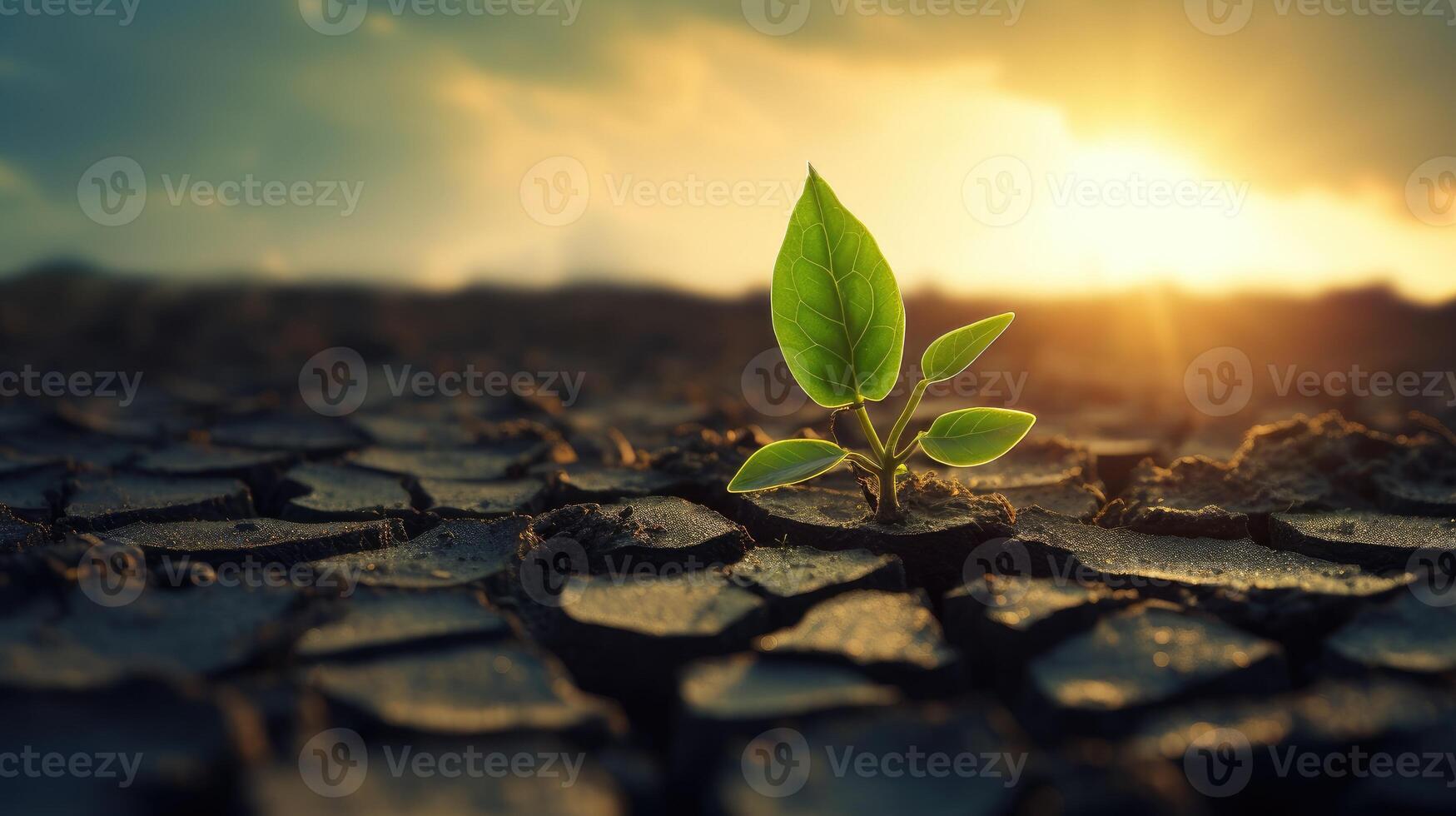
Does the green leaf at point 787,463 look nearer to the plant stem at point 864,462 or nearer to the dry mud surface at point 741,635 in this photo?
the plant stem at point 864,462

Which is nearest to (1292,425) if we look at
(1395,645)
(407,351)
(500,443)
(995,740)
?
(1395,645)

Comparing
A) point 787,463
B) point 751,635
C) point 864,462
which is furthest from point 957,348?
point 751,635

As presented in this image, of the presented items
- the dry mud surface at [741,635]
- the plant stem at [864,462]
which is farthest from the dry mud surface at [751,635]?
the plant stem at [864,462]

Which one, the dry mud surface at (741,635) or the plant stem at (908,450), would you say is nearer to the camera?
the dry mud surface at (741,635)

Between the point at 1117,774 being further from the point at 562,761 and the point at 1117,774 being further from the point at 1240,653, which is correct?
the point at 562,761

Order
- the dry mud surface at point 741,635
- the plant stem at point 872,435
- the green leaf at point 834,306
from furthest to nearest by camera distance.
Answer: the plant stem at point 872,435 → the green leaf at point 834,306 → the dry mud surface at point 741,635

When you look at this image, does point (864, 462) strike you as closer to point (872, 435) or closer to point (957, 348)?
point (872, 435)

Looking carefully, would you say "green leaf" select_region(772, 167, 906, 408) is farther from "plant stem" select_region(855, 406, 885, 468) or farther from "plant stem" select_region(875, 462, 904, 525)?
"plant stem" select_region(875, 462, 904, 525)

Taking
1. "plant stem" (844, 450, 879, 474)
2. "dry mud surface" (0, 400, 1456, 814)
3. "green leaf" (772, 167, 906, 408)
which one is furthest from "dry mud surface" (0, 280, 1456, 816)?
"green leaf" (772, 167, 906, 408)

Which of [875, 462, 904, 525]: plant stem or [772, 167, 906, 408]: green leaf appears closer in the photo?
[772, 167, 906, 408]: green leaf
